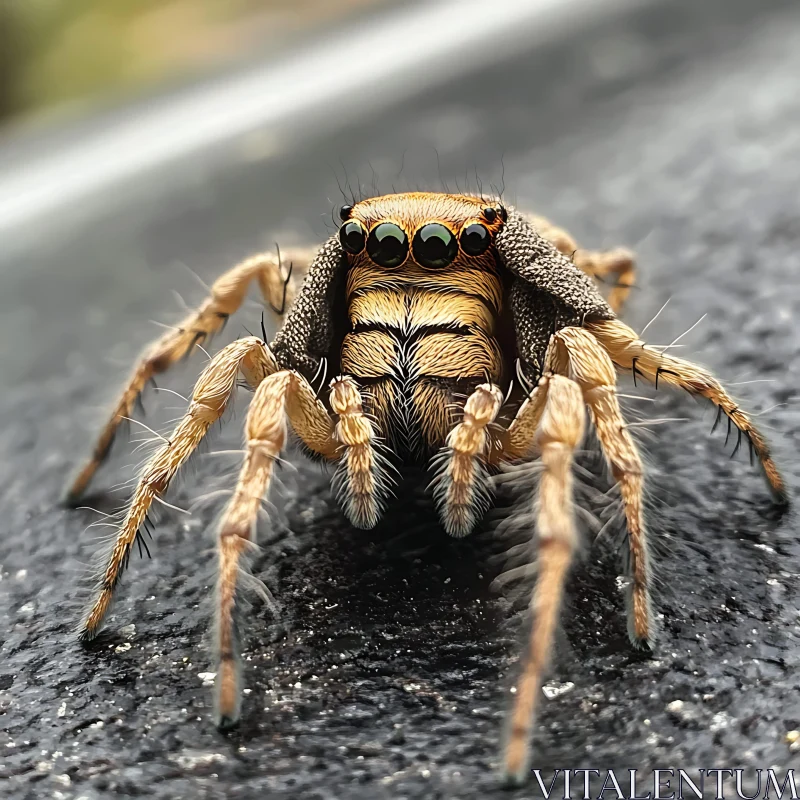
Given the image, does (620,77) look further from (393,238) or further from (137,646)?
(137,646)

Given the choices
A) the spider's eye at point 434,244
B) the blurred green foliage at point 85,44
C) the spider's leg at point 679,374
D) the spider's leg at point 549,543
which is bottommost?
the spider's leg at point 549,543

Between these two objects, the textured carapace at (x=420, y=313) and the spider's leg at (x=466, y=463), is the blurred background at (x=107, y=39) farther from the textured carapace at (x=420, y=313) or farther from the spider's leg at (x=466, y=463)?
the spider's leg at (x=466, y=463)

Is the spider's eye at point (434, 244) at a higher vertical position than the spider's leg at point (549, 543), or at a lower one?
higher

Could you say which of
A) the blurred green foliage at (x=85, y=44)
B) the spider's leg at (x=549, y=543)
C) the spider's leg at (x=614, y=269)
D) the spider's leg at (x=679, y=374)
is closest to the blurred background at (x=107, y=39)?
the blurred green foliage at (x=85, y=44)

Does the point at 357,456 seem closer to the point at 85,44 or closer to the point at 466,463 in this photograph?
the point at 466,463

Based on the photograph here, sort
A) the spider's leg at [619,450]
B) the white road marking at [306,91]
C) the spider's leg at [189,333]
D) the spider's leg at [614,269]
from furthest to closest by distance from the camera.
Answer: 1. the white road marking at [306,91]
2. the spider's leg at [614,269]
3. the spider's leg at [189,333]
4. the spider's leg at [619,450]

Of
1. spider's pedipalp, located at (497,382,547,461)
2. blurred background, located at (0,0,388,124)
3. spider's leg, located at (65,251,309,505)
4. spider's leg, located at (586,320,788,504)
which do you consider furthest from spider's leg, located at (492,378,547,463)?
blurred background, located at (0,0,388,124)
